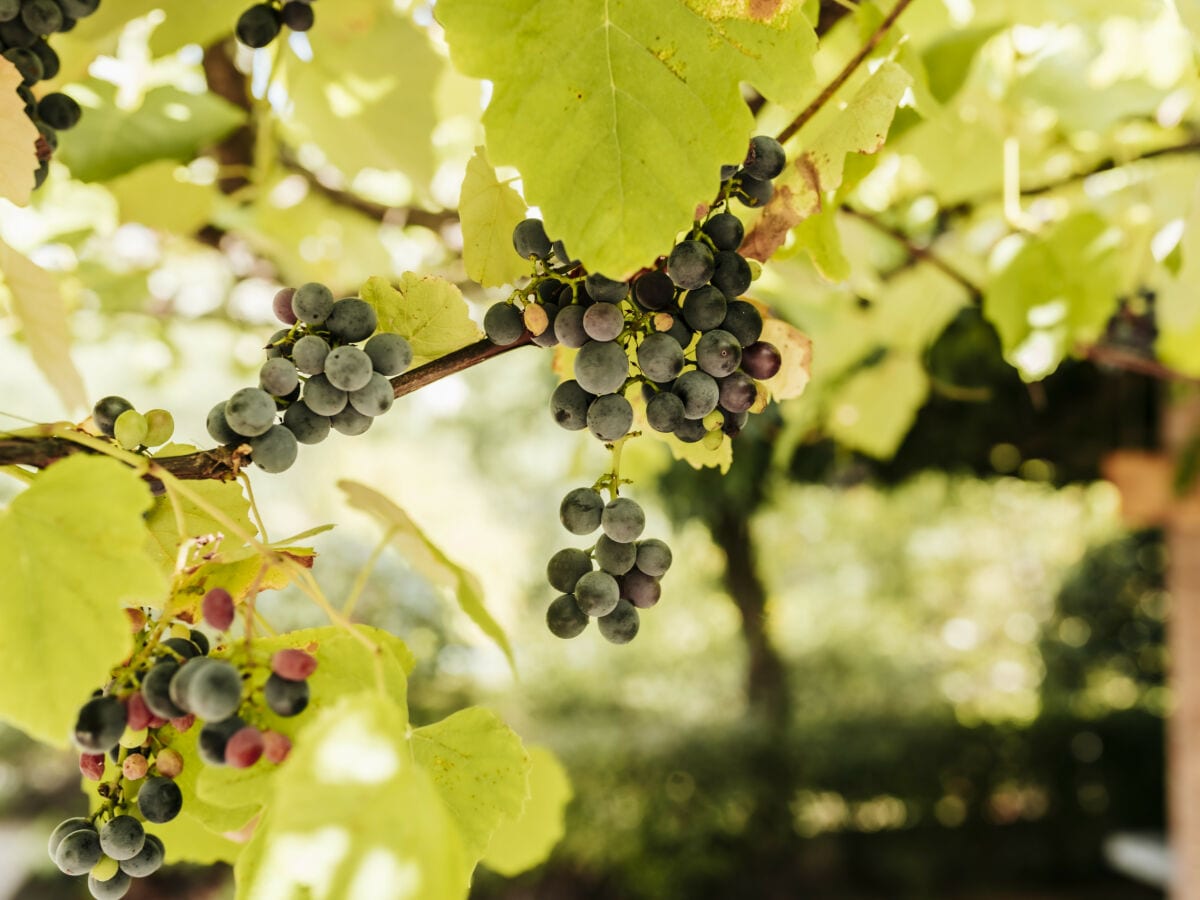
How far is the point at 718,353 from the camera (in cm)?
48

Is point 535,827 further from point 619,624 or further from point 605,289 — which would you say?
point 605,289

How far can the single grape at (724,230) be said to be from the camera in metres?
0.50

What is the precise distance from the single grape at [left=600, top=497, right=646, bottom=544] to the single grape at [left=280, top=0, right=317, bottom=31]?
21.0 inches

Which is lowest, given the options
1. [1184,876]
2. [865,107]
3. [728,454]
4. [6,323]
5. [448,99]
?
[1184,876]

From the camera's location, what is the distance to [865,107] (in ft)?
1.74

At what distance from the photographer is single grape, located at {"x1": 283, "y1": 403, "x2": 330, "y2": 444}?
48 centimetres

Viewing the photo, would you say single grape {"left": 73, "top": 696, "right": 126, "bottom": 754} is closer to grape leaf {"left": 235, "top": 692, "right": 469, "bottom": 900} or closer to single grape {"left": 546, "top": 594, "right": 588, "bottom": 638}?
grape leaf {"left": 235, "top": 692, "right": 469, "bottom": 900}

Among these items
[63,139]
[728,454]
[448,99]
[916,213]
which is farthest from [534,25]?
[916,213]

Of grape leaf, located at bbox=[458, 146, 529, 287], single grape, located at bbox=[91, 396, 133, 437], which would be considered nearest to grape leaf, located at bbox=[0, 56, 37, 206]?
single grape, located at bbox=[91, 396, 133, 437]

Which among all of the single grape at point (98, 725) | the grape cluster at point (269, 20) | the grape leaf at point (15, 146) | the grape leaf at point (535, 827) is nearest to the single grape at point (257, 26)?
the grape cluster at point (269, 20)

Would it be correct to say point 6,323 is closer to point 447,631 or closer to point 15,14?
point 15,14

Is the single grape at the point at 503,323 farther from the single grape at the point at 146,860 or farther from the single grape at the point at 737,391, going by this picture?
the single grape at the point at 146,860

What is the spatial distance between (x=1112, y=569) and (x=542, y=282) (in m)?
9.04

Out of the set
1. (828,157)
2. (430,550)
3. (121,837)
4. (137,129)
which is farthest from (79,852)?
(137,129)
